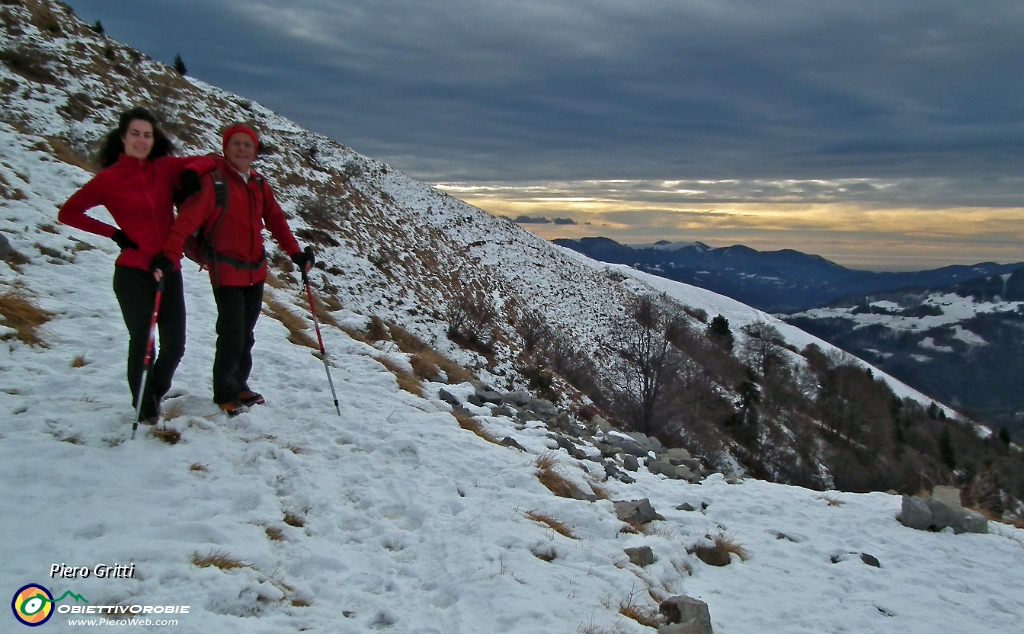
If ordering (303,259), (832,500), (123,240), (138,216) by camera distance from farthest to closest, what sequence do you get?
(832,500) → (303,259) → (138,216) → (123,240)

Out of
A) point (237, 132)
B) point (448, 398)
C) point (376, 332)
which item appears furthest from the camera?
point (376, 332)

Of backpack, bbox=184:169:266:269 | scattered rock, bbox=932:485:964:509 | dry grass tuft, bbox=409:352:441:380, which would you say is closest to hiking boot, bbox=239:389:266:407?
backpack, bbox=184:169:266:269

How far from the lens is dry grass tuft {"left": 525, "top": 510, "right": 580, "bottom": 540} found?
18.5 ft

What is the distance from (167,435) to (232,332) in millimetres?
1123

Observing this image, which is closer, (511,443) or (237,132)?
(237,132)

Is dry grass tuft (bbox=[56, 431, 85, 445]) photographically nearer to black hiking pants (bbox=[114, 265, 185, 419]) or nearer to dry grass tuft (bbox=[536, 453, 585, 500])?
black hiking pants (bbox=[114, 265, 185, 419])

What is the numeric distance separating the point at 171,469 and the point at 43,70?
2271cm

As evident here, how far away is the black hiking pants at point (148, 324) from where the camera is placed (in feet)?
15.5

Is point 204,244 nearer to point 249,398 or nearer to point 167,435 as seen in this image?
point 167,435

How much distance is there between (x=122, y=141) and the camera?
4637mm

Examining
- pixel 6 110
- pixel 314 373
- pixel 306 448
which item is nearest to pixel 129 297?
pixel 306 448

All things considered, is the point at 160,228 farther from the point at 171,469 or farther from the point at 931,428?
the point at 931,428

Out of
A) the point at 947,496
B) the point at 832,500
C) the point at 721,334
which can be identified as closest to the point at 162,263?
the point at 832,500

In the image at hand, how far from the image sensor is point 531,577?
4566 mm
